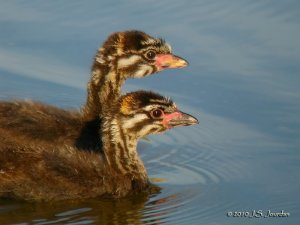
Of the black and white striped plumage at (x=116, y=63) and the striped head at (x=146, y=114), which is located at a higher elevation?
the black and white striped plumage at (x=116, y=63)

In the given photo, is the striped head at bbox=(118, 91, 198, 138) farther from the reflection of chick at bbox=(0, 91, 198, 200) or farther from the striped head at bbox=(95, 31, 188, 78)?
the striped head at bbox=(95, 31, 188, 78)

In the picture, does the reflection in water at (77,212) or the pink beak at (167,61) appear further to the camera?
the pink beak at (167,61)

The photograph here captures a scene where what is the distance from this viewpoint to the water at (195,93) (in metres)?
16.8

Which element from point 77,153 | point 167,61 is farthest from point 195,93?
point 77,153

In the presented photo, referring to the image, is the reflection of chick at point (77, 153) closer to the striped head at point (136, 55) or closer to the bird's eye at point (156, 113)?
the bird's eye at point (156, 113)

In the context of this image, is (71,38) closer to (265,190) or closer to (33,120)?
(33,120)

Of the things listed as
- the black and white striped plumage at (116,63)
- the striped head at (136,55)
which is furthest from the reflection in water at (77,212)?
the striped head at (136,55)

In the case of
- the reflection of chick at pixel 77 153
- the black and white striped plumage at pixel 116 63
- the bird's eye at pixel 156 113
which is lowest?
the reflection of chick at pixel 77 153

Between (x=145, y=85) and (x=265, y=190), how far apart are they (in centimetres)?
398

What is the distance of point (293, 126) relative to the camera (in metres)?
19.0

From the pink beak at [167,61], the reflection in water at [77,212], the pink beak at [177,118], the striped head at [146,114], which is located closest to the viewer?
the reflection in water at [77,212]

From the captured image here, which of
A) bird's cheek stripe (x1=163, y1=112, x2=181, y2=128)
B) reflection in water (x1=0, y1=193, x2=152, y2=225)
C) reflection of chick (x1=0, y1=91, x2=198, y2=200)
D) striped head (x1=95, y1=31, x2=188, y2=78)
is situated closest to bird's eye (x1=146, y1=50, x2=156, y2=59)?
striped head (x1=95, y1=31, x2=188, y2=78)

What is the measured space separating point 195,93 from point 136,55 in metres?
1.27

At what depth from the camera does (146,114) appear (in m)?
17.7
